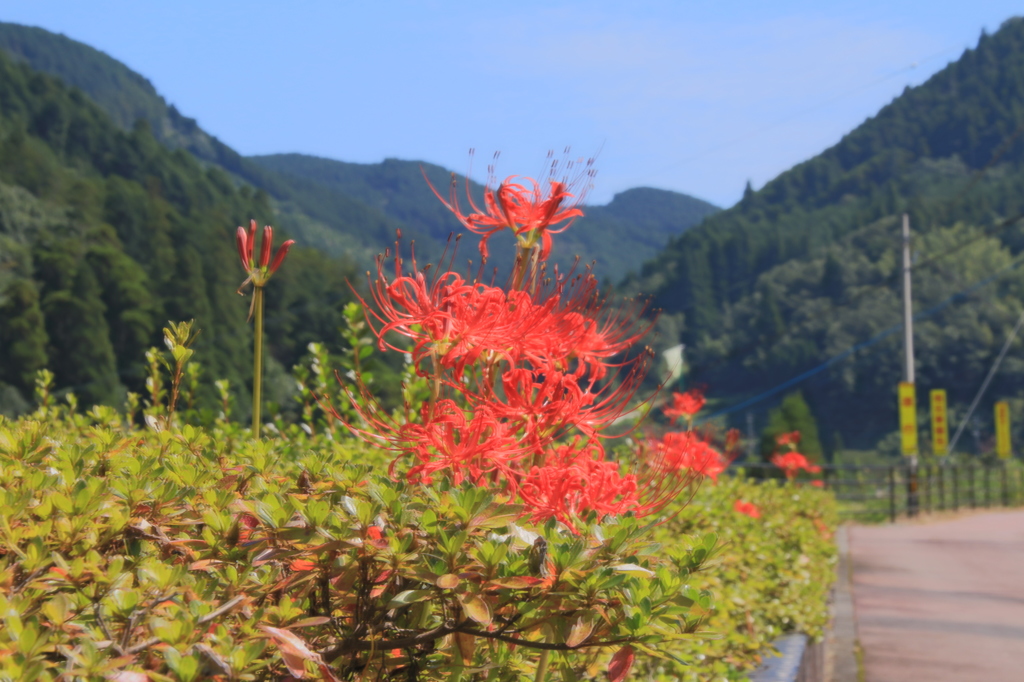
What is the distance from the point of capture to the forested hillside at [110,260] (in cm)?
3819

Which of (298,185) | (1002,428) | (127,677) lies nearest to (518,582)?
(127,677)

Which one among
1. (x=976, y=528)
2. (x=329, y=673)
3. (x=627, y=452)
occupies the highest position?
(x=329, y=673)

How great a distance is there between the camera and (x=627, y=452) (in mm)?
4688

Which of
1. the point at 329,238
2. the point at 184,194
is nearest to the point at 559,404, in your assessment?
the point at 184,194

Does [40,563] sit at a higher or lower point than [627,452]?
higher

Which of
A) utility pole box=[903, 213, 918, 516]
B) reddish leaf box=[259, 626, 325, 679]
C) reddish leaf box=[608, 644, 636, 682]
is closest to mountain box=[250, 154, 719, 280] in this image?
utility pole box=[903, 213, 918, 516]

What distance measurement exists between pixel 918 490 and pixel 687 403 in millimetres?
16026

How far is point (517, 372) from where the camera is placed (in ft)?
6.52

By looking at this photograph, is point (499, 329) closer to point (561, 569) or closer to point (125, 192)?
point (561, 569)

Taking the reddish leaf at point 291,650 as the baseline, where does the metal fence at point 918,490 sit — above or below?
below

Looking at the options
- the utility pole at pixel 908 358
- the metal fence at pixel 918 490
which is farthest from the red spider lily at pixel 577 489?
the utility pole at pixel 908 358

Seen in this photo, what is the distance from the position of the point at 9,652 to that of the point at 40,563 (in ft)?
0.68

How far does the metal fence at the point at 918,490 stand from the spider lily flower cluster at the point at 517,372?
13980 mm

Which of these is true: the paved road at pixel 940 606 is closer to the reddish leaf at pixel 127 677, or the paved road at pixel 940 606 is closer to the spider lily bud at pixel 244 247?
the spider lily bud at pixel 244 247
